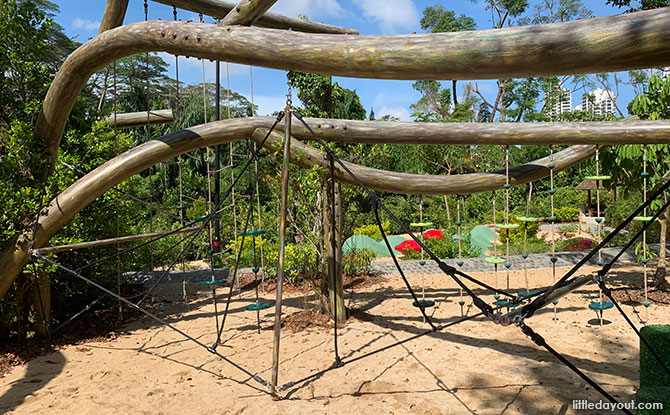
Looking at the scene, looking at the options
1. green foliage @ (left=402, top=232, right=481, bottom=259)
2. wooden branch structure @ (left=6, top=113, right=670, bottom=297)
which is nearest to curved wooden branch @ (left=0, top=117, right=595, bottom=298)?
wooden branch structure @ (left=6, top=113, right=670, bottom=297)

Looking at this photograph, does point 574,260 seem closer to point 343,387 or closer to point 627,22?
point 343,387

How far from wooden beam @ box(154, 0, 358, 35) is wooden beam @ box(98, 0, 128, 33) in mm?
472

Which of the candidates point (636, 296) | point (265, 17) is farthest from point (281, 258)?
point (636, 296)

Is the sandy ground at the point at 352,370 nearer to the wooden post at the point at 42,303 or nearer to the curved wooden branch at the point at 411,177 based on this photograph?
the wooden post at the point at 42,303

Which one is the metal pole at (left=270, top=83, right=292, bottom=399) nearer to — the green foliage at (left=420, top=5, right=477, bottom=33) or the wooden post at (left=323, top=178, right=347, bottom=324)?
the wooden post at (left=323, top=178, right=347, bottom=324)

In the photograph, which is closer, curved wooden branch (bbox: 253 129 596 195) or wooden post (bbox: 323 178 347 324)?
→ curved wooden branch (bbox: 253 129 596 195)

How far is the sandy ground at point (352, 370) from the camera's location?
384 cm

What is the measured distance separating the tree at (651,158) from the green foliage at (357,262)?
4832 millimetres

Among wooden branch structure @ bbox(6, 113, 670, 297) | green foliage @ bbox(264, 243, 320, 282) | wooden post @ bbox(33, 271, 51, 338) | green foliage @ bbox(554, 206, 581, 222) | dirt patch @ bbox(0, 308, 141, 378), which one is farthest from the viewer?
green foliage @ bbox(554, 206, 581, 222)

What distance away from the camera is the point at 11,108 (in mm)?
5672

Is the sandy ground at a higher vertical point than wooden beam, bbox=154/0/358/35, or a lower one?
lower

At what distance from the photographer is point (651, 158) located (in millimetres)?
6586

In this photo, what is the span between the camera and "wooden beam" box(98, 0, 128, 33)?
4.82 meters

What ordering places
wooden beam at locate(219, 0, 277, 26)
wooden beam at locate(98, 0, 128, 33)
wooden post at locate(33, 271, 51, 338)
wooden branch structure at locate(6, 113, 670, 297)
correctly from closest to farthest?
wooden beam at locate(219, 0, 277, 26) → wooden beam at locate(98, 0, 128, 33) → wooden branch structure at locate(6, 113, 670, 297) → wooden post at locate(33, 271, 51, 338)
